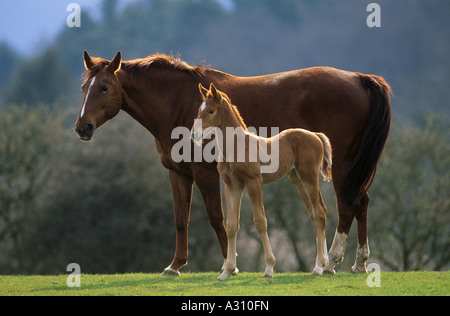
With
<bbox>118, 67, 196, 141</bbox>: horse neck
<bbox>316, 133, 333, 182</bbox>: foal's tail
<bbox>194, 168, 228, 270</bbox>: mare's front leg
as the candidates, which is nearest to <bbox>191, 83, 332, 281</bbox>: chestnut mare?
<bbox>316, 133, 333, 182</bbox>: foal's tail

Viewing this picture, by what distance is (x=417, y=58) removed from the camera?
48625 millimetres

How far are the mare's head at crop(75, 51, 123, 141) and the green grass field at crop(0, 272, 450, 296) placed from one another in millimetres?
2342

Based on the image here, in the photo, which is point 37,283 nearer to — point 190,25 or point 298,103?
point 298,103

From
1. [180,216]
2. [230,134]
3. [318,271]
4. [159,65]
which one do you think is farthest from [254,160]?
[159,65]

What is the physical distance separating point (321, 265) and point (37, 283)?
430 cm

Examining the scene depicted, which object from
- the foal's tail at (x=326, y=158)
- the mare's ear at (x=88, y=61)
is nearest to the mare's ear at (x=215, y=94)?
the foal's tail at (x=326, y=158)

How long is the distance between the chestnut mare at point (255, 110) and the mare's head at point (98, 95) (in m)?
0.02

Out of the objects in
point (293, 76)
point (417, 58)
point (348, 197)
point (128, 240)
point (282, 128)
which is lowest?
point (128, 240)

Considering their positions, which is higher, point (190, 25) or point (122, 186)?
point (190, 25)

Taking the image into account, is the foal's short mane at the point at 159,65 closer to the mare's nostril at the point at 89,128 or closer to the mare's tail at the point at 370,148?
the mare's nostril at the point at 89,128

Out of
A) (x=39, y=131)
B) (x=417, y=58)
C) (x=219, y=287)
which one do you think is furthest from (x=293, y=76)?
(x=417, y=58)

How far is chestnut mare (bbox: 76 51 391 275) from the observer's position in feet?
29.3

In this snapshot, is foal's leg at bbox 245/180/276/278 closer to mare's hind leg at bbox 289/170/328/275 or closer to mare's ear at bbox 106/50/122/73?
mare's hind leg at bbox 289/170/328/275

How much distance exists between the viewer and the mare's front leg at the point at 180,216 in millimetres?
9247
